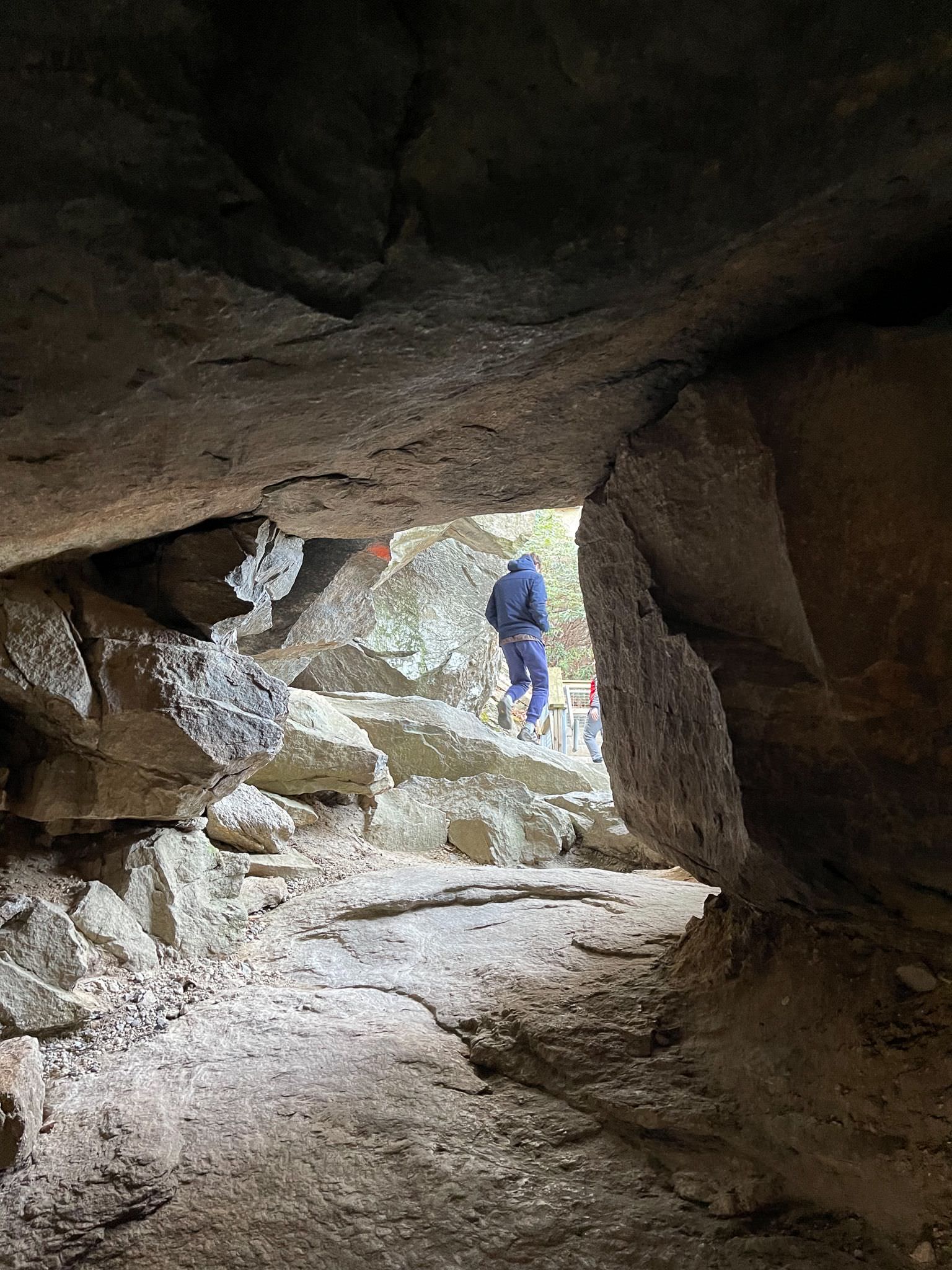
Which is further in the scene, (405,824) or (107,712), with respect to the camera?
(405,824)

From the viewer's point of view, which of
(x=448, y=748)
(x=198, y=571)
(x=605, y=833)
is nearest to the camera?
(x=198, y=571)

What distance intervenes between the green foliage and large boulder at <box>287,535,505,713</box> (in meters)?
3.94

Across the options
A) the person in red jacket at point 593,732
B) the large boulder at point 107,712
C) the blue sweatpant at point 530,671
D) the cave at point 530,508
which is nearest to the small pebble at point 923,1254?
the cave at point 530,508

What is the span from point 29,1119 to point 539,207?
110 inches

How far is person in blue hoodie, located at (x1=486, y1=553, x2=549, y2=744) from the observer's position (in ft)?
31.7

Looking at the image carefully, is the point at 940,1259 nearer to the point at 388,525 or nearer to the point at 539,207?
the point at 539,207

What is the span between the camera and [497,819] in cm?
658

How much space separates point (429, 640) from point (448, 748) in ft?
15.0

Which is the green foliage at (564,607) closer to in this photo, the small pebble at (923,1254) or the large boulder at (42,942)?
the large boulder at (42,942)

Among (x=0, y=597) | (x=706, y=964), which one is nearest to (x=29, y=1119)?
(x=0, y=597)

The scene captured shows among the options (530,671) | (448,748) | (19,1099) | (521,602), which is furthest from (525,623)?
(19,1099)

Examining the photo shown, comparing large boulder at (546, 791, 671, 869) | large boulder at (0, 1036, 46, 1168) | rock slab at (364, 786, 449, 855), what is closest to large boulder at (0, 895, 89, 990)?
large boulder at (0, 1036, 46, 1168)

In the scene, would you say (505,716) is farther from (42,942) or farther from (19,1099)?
(19,1099)

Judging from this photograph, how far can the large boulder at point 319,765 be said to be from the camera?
5.87m
